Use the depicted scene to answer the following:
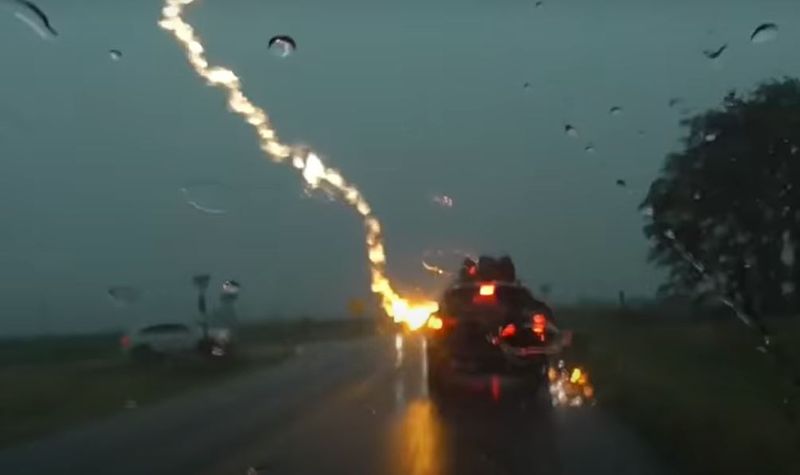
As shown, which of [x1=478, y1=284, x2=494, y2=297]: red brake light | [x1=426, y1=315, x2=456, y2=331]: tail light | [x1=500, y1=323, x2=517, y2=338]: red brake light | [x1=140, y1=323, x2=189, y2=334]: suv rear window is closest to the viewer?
[x1=500, y1=323, x2=517, y2=338]: red brake light

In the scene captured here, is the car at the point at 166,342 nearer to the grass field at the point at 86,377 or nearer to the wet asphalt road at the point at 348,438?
the grass field at the point at 86,377

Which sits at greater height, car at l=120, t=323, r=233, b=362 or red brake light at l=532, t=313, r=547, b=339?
car at l=120, t=323, r=233, b=362

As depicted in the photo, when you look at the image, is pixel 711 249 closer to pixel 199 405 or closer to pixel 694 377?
pixel 694 377

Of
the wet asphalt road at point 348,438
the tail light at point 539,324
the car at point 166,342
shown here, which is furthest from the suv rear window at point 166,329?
the tail light at point 539,324

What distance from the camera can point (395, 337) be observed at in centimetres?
5747

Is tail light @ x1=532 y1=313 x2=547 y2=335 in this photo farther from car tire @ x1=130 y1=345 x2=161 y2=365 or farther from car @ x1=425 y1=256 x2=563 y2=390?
car tire @ x1=130 y1=345 x2=161 y2=365

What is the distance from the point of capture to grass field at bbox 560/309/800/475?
1292 cm

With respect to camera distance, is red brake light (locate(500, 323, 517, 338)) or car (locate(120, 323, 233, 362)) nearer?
red brake light (locate(500, 323, 517, 338))

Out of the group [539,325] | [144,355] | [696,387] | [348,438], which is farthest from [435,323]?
[144,355]

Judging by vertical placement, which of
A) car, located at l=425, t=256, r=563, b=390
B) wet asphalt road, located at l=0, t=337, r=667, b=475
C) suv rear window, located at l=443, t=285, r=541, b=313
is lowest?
wet asphalt road, located at l=0, t=337, r=667, b=475

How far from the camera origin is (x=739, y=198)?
25406 millimetres

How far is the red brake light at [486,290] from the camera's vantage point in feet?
71.5

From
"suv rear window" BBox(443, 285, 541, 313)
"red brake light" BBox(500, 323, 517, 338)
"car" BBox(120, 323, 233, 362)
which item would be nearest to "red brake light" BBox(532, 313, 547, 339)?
"suv rear window" BBox(443, 285, 541, 313)

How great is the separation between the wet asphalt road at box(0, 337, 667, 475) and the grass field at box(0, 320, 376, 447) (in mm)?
940
